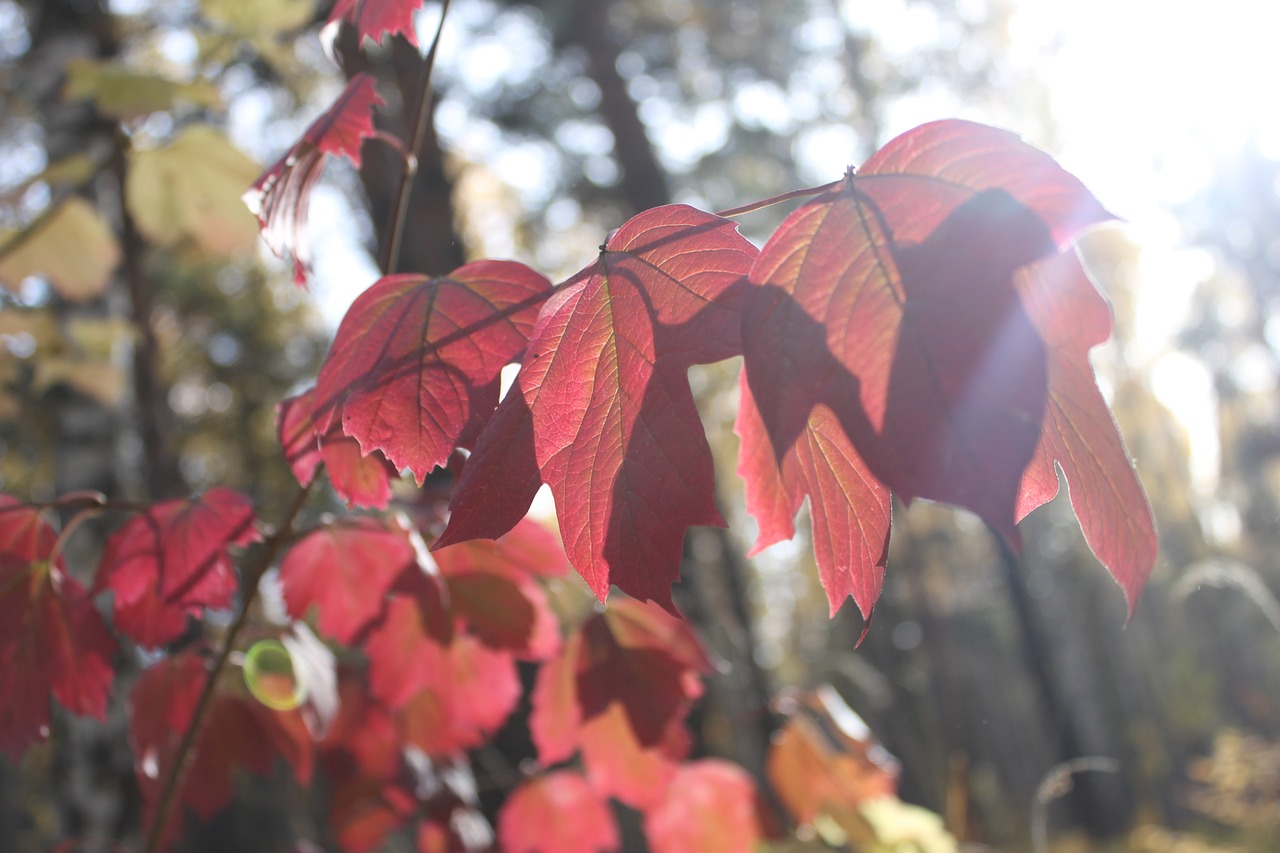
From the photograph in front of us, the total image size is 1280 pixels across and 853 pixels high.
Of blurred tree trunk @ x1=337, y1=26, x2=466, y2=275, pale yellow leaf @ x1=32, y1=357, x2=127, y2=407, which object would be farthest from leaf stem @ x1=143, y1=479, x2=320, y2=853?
blurred tree trunk @ x1=337, y1=26, x2=466, y2=275

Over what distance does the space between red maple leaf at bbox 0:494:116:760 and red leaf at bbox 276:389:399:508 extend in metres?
0.24

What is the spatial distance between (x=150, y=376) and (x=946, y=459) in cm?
282

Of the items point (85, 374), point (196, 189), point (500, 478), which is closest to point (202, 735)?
point (500, 478)

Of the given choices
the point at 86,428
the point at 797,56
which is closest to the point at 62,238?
the point at 86,428

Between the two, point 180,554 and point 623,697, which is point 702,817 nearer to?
point 623,697

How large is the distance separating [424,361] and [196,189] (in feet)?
5.77

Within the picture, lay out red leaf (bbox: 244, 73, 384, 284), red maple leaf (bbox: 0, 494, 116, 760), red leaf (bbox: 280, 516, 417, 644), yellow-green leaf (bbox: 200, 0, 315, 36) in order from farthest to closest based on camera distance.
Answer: yellow-green leaf (bbox: 200, 0, 315, 36)
red leaf (bbox: 280, 516, 417, 644)
red maple leaf (bbox: 0, 494, 116, 760)
red leaf (bbox: 244, 73, 384, 284)

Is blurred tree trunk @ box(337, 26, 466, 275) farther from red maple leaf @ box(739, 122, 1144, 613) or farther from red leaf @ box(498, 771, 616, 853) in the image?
red maple leaf @ box(739, 122, 1144, 613)

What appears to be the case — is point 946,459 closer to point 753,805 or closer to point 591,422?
point 591,422

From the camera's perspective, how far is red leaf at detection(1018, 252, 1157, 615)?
41cm

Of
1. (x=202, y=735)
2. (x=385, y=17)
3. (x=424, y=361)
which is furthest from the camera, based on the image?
(x=202, y=735)

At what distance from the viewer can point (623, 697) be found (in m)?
1.00

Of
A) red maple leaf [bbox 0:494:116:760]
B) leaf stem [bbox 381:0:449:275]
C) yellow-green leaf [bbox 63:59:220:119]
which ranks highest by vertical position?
yellow-green leaf [bbox 63:59:220:119]

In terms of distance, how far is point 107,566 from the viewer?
0.79 m
